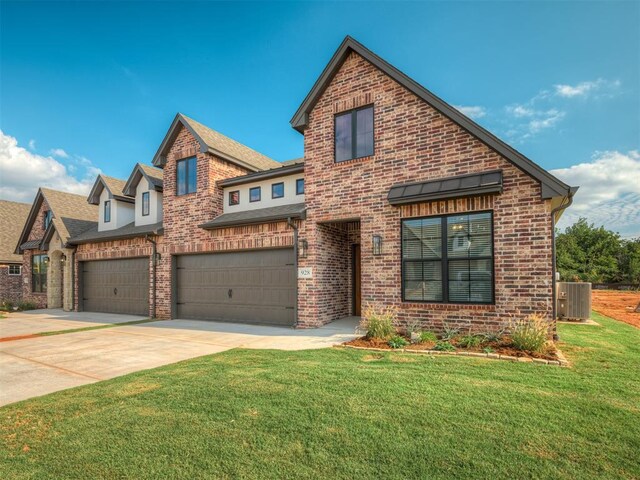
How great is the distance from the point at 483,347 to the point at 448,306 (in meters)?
1.51

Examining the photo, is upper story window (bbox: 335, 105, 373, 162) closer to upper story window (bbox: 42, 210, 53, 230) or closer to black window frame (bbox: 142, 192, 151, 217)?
black window frame (bbox: 142, 192, 151, 217)

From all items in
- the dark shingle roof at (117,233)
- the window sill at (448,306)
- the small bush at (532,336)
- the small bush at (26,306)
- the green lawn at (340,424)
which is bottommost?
the small bush at (26,306)

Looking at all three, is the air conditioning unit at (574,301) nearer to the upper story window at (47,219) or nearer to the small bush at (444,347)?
the small bush at (444,347)

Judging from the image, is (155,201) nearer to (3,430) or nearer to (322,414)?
(3,430)

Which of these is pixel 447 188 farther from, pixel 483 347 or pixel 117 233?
pixel 117 233

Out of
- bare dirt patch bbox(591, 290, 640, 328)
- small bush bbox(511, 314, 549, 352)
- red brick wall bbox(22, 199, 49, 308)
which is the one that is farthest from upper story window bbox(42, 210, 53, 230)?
bare dirt patch bbox(591, 290, 640, 328)

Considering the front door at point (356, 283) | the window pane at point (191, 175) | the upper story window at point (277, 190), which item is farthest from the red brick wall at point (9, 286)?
the front door at point (356, 283)

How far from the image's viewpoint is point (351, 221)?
10617 mm

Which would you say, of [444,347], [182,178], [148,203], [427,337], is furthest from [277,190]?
[444,347]

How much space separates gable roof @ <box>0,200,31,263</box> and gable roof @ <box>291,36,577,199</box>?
23.4m

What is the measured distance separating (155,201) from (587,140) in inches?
799

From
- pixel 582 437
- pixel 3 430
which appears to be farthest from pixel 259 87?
pixel 582 437

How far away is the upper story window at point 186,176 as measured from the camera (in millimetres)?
13962

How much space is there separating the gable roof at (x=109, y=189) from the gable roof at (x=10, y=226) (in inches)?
380
